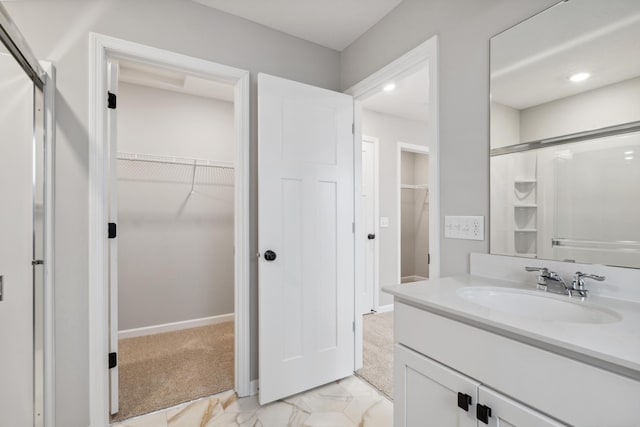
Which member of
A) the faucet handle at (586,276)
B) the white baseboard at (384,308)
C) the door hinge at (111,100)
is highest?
the door hinge at (111,100)

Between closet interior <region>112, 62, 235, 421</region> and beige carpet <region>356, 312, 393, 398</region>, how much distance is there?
1.17 m

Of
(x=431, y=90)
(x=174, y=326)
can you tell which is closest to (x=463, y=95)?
(x=431, y=90)

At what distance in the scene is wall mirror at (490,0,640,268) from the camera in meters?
1.04

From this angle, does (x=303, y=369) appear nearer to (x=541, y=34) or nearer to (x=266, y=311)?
(x=266, y=311)

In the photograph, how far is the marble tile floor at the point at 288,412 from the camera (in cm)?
169

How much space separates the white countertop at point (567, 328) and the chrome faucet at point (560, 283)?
38 millimetres

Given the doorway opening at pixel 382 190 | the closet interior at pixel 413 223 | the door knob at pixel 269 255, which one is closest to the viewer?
the door knob at pixel 269 255

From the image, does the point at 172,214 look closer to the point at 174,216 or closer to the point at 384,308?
the point at 174,216

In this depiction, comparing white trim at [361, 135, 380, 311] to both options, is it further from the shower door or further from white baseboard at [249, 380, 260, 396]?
the shower door

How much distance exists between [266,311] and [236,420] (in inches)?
24.8

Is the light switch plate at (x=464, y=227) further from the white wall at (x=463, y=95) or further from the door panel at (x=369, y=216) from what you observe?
the door panel at (x=369, y=216)

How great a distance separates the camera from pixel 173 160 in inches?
115

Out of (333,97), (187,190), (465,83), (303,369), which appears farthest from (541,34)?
(187,190)

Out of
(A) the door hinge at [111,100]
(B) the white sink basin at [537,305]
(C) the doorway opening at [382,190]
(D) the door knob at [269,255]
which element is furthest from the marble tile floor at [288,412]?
(A) the door hinge at [111,100]
